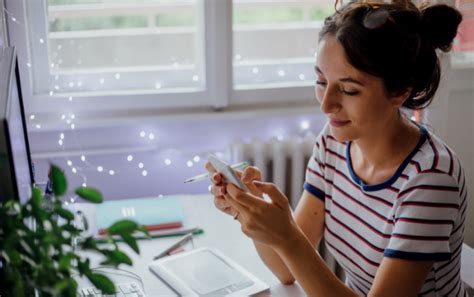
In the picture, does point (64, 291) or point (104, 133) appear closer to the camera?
point (64, 291)

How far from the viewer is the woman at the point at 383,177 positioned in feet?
3.91

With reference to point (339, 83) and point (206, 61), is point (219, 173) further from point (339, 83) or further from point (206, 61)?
point (206, 61)

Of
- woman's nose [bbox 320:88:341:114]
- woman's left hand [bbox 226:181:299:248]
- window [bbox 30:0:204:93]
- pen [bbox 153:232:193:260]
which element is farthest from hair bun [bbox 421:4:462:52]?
window [bbox 30:0:204:93]

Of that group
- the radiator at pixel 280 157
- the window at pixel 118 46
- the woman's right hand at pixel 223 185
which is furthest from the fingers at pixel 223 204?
the window at pixel 118 46

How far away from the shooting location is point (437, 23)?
1.26m

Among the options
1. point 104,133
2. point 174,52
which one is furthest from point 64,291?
point 174,52

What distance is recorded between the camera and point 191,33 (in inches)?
81.8

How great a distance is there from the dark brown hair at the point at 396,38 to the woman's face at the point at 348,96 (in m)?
0.02

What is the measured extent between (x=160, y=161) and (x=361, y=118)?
0.93m

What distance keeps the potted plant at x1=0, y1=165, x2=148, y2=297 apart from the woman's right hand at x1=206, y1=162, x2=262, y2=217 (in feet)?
1.62

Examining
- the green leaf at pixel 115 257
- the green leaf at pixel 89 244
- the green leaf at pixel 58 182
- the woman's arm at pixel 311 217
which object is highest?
the green leaf at pixel 58 182

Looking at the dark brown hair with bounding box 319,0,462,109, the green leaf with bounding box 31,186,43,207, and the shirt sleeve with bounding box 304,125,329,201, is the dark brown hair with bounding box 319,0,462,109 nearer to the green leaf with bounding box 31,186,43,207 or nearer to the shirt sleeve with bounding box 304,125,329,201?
the shirt sleeve with bounding box 304,125,329,201

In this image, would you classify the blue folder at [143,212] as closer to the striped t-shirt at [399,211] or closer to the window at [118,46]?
the striped t-shirt at [399,211]

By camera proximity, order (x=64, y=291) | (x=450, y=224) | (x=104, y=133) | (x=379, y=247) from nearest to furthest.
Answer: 1. (x=64, y=291)
2. (x=450, y=224)
3. (x=379, y=247)
4. (x=104, y=133)
